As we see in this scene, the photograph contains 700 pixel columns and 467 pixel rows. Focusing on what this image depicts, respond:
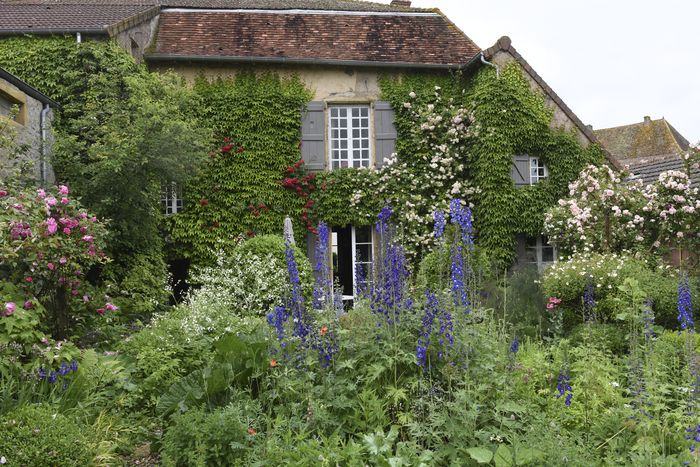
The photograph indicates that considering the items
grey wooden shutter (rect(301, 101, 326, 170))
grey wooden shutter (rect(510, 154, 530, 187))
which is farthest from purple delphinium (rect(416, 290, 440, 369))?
grey wooden shutter (rect(510, 154, 530, 187))

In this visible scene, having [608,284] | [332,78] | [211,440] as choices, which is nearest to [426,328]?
[211,440]

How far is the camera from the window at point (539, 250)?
13479 mm

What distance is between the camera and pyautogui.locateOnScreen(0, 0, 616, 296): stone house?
13.3 m

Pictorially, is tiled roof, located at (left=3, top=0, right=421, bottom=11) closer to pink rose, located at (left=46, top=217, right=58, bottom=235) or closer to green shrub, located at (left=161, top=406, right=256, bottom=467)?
pink rose, located at (left=46, top=217, right=58, bottom=235)

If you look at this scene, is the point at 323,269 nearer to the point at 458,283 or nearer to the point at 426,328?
the point at 426,328

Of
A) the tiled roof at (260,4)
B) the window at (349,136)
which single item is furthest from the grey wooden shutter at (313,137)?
the tiled roof at (260,4)

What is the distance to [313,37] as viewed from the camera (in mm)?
14469

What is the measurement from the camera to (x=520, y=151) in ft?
44.0

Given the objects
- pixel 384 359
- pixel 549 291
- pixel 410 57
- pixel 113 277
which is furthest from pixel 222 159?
pixel 384 359

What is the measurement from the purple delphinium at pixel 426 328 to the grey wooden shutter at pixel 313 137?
9.92 meters

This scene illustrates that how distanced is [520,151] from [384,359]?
10395 millimetres

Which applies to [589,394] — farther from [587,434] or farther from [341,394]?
[341,394]

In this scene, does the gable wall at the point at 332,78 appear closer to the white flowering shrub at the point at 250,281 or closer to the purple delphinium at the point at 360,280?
the white flowering shrub at the point at 250,281

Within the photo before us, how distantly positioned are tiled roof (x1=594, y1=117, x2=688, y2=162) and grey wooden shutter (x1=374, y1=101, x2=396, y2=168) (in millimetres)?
17319
